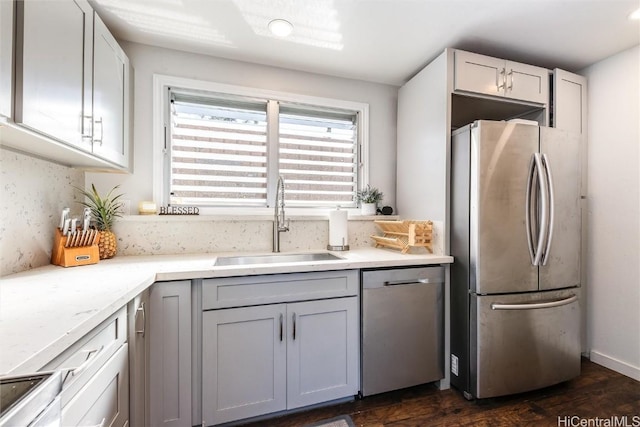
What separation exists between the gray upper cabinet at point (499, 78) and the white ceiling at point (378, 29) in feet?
0.41

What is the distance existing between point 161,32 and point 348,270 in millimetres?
1974

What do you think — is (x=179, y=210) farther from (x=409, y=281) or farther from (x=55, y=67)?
(x=409, y=281)

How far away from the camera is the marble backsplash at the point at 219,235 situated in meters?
1.88

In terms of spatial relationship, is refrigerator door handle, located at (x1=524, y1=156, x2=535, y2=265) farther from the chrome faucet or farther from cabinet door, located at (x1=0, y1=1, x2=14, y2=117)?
cabinet door, located at (x1=0, y1=1, x2=14, y2=117)

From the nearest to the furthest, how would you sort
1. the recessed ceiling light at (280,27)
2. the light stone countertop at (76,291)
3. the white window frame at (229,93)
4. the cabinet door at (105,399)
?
the light stone countertop at (76,291) → the cabinet door at (105,399) → the recessed ceiling light at (280,27) → the white window frame at (229,93)

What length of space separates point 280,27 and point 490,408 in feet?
8.92

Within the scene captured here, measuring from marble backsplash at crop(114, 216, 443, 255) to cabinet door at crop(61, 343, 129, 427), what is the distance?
93 cm

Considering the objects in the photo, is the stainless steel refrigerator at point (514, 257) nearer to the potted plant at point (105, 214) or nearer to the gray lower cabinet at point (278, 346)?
the gray lower cabinet at point (278, 346)

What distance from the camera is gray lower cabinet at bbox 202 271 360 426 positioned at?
143 cm

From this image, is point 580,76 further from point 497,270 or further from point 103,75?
point 103,75

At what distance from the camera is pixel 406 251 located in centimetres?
196

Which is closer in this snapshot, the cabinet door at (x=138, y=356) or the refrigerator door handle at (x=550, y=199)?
the cabinet door at (x=138, y=356)

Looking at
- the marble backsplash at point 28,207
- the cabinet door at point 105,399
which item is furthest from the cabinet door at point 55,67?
the cabinet door at point 105,399

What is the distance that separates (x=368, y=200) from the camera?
93.6 inches
